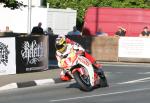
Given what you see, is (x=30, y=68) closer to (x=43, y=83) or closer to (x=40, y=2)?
(x=43, y=83)

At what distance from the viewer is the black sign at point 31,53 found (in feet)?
75.0

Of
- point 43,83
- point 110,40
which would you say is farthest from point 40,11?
point 43,83

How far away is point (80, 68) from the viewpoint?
17859 millimetres

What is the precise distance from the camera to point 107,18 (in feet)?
130

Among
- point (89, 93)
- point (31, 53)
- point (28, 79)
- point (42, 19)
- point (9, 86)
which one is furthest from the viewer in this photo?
point (42, 19)

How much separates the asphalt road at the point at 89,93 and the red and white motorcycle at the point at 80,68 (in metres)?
0.26

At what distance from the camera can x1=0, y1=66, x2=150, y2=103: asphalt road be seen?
16.2 m

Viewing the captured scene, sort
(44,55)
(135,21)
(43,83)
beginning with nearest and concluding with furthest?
(43,83) → (44,55) → (135,21)

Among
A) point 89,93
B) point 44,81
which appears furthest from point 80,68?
point 44,81

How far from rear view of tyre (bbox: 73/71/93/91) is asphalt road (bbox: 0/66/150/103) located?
174 millimetres

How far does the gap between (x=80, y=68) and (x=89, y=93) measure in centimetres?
70

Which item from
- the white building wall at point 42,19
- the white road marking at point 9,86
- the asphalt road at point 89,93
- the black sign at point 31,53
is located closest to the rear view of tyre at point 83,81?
the asphalt road at point 89,93

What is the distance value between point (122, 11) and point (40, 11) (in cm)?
464

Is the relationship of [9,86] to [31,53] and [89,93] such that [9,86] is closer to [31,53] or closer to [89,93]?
[89,93]
